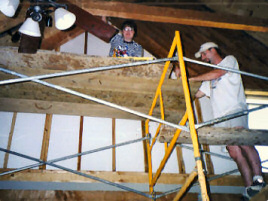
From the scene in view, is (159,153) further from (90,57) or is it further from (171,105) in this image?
(90,57)

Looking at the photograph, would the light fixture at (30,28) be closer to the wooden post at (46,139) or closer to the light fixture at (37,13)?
the light fixture at (37,13)

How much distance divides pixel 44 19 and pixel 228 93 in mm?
3407

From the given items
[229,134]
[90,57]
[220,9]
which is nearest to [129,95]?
[90,57]

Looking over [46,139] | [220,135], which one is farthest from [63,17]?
[220,135]

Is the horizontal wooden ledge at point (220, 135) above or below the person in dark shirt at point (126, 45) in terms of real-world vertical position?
below

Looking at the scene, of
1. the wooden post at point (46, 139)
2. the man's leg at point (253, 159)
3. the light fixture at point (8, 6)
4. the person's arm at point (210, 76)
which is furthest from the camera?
the wooden post at point (46, 139)

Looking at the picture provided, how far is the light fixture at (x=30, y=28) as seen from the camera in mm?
3150

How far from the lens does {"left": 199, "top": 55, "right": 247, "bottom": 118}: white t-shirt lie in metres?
3.41

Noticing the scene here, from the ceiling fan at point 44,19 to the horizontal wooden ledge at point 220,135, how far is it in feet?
7.37

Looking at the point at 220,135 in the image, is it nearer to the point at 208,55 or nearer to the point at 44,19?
the point at 208,55

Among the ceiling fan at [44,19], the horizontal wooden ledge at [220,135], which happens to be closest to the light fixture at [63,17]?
the ceiling fan at [44,19]

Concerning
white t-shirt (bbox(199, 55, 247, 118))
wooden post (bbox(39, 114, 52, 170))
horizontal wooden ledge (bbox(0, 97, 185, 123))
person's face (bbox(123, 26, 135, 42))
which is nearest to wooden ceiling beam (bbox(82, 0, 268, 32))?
white t-shirt (bbox(199, 55, 247, 118))

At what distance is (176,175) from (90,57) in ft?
10.4

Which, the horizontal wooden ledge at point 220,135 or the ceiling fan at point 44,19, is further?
the ceiling fan at point 44,19
